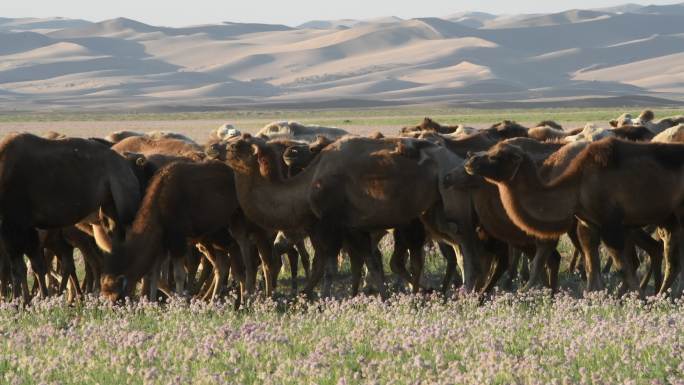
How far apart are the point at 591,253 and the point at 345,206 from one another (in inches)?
103

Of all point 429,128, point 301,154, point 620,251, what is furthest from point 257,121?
point 620,251

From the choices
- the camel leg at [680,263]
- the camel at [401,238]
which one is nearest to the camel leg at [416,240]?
the camel at [401,238]

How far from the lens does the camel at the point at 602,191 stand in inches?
512

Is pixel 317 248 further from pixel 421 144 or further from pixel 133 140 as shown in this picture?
pixel 133 140

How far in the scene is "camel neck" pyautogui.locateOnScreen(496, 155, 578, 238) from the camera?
12984mm

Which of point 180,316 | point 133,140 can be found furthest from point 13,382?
point 133,140

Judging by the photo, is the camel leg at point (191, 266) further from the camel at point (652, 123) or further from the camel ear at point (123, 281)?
the camel at point (652, 123)

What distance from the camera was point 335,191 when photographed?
13750 mm

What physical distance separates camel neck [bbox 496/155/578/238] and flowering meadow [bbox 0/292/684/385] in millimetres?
2162

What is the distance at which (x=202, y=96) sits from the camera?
194875mm

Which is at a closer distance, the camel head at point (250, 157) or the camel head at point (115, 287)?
the camel head at point (115, 287)

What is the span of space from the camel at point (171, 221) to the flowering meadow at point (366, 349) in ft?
7.32

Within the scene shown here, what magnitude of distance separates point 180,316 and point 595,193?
4612 millimetres

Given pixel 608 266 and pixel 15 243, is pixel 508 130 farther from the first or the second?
A: pixel 15 243
